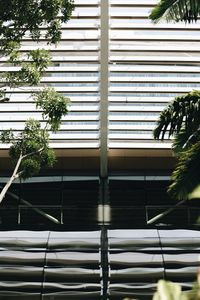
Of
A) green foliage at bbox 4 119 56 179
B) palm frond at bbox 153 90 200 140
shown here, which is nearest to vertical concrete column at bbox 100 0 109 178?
green foliage at bbox 4 119 56 179

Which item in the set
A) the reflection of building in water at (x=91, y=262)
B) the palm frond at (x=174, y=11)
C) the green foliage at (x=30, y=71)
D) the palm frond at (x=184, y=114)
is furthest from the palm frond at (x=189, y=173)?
the reflection of building in water at (x=91, y=262)

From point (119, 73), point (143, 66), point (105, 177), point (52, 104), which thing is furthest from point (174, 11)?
point (105, 177)

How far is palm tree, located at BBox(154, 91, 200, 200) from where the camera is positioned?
5.29 m

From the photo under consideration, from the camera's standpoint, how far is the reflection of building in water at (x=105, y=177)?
12.3 m

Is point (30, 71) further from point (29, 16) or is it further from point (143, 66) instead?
point (143, 66)

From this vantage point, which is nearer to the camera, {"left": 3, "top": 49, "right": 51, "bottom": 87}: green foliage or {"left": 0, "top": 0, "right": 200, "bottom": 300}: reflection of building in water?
{"left": 3, "top": 49, "right": 51, "bottom": 87}: green foliage

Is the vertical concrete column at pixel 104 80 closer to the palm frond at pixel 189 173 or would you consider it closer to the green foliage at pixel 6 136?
the green foliage at pixel 6 136

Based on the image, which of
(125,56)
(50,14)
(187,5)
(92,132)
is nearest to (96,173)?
(92,132)

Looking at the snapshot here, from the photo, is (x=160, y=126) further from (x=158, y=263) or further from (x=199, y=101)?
(x=158, y=263)

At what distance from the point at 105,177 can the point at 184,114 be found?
33.6 ft

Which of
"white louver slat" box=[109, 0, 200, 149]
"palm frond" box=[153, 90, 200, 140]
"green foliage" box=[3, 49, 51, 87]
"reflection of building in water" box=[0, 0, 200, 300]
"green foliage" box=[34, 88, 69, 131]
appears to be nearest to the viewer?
"palm frond" box=[153, 90, 200, 140]

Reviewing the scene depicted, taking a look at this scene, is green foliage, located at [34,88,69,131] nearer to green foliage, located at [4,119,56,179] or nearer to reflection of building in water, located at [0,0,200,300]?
green foliage, located at [4,119,56,179]

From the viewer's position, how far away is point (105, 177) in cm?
1614

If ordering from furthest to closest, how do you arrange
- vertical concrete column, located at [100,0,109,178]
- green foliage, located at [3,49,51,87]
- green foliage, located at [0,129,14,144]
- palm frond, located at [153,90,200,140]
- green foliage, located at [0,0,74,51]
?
vertical concrete column, located at [100,0,109,178] → green foliage, located at [0,129,14,144] → green foliage, located at [3,49,51,87] → green foliage, located at [0,0,74,51] → palm frond, located at [153,90,200,140]
